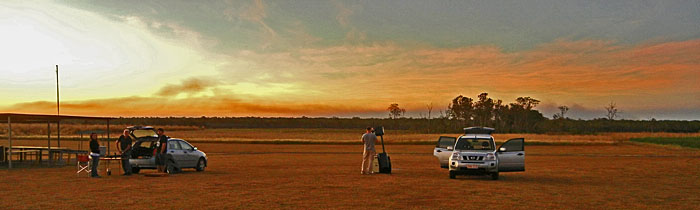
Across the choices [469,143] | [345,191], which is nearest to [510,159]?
[469,143]

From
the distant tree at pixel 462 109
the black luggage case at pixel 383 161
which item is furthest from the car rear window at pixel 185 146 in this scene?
the distant tree at pixel 462 109

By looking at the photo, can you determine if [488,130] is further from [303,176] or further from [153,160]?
[153,160]

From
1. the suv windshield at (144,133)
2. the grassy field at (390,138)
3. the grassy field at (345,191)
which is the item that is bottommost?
the grassy field at (390,138)

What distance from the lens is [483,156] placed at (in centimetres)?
1909

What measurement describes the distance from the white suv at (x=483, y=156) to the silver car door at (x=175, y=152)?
962cm

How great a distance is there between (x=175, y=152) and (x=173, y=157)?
0.25m

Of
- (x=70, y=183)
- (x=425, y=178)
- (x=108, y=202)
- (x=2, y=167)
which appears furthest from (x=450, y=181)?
(x=2, y=167)

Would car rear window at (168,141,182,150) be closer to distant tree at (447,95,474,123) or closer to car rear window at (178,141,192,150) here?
car rear window at (178,141,192,150)

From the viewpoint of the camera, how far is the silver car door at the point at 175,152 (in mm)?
21469

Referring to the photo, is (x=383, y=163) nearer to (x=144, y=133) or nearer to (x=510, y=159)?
(x=510, y=159)

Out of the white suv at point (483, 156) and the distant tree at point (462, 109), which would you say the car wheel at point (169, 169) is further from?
the distant tree at point (462, 109)

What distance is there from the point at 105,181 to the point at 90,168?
273 cm

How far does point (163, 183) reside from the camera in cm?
1766

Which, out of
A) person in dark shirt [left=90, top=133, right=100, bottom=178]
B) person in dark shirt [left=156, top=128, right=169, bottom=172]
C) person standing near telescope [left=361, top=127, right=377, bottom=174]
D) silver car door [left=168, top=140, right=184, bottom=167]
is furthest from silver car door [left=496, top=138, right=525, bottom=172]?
person in dark shirt [left=90, top=133, right=100, bottom=178]
